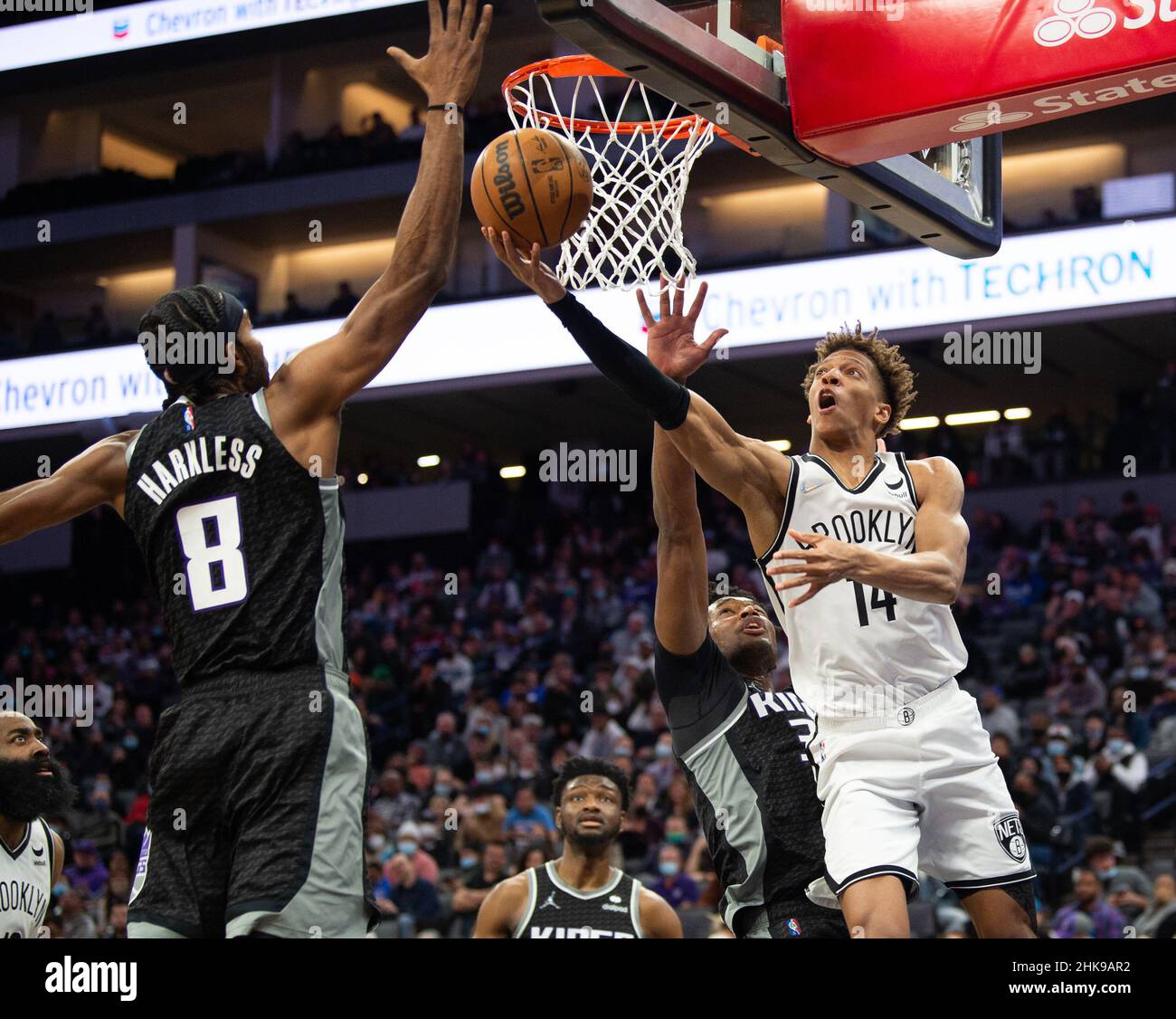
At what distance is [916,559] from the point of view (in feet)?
12.3

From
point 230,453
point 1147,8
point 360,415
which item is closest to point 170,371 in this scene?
point 230,453

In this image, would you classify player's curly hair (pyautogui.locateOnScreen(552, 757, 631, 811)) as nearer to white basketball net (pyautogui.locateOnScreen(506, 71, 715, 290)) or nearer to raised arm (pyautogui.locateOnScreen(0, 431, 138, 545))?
white basketball net (pyautogui.locateOnScreen(506, 71, 715, 290))

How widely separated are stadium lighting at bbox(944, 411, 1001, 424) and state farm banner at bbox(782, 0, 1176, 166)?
14745 millimetres

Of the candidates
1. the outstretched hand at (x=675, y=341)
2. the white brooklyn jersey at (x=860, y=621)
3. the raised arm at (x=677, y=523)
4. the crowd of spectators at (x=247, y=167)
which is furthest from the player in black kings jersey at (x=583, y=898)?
the crowd of spectators at (x=247, y=167)

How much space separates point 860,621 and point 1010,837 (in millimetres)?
650

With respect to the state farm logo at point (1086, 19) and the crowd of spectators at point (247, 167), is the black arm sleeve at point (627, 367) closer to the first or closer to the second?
the state farm logo at point (1086, 19)

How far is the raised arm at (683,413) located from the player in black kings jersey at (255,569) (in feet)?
2.35

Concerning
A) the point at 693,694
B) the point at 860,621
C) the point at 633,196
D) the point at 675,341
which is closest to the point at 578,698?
the point at 633,196

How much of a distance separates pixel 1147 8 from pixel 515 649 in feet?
38.4

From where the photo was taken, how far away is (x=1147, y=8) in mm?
4129

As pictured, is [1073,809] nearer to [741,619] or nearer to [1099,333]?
[741,619]

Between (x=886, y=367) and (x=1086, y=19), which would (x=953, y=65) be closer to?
(x=1086, y=19)

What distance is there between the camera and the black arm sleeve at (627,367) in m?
3.87

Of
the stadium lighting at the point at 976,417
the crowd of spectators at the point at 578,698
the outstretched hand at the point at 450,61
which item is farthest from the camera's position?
the stadium lighting at the point at 976,417
